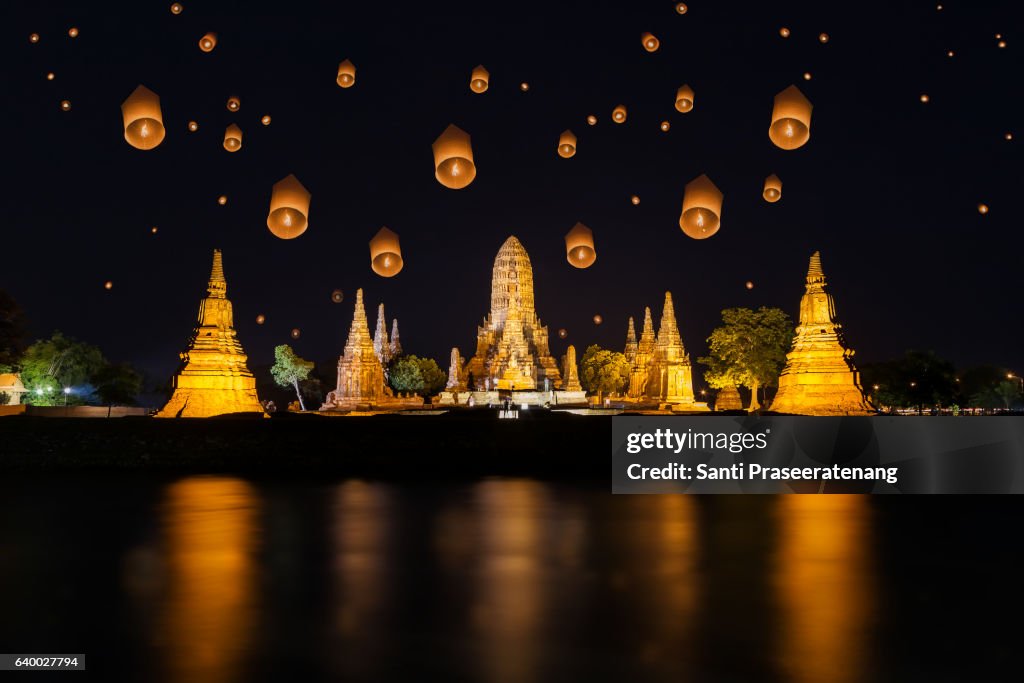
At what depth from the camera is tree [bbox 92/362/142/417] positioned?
73.9 m

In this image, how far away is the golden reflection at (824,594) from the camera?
6.48 m

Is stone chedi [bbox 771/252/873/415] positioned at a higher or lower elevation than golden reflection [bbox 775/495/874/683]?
higher

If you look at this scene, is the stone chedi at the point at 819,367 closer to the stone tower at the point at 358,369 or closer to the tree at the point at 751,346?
the tree at the point at 751,346

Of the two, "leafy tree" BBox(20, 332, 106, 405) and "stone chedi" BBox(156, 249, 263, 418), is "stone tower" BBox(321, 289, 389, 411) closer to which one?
Answer: "leafy tree" BBox(20, 332, 106, 405)

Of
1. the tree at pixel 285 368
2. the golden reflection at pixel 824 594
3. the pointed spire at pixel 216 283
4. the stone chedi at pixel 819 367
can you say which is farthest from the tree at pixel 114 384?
the golden reflection at pixel 824 594

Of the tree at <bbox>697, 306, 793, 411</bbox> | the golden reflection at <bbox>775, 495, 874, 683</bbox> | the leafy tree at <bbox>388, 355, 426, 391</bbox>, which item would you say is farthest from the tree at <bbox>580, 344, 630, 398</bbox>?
the golden reflection at <bbox>775, 495, 874, 683</bbox>

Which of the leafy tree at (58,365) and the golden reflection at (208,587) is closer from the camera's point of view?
the golden reflection at (208,587)

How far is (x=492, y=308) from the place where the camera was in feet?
366

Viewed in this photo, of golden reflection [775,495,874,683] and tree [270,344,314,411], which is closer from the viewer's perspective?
golden reflection [775,495,874,683]

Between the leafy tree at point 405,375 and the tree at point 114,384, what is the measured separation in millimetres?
30066

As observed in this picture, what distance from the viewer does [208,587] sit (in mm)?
9008

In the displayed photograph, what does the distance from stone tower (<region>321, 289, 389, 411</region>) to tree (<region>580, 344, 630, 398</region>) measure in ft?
120

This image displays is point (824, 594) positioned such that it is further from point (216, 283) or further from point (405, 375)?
point (405, 375)

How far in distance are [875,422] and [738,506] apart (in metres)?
5.23
